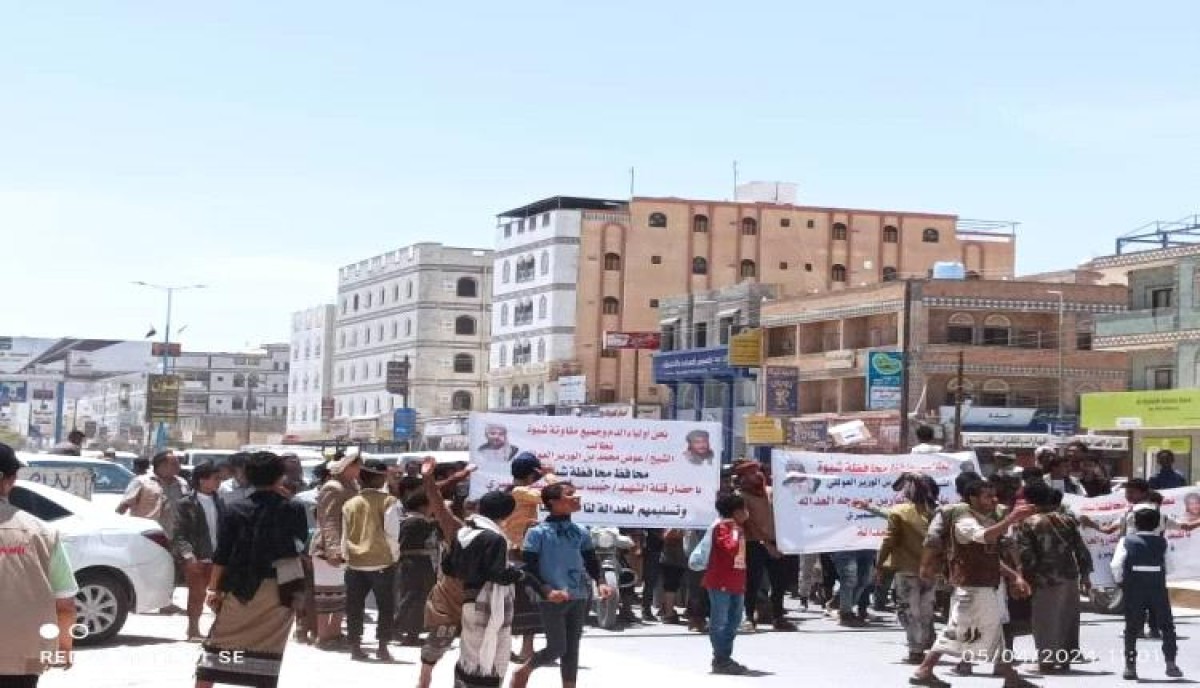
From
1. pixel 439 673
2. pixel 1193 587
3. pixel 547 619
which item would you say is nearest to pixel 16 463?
pixel 547 619

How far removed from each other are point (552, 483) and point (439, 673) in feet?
10.5

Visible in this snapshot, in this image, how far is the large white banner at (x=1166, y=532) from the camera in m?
19.8

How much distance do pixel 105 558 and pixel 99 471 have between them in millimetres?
13622

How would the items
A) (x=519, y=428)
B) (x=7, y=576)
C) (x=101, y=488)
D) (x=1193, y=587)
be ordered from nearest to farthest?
1. (x=7, y=576)
2. (x=519, y=428)
3. (x=1193, y=587)
4. (x=101, y=488)

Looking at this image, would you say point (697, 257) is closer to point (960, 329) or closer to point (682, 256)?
point (682, 256)

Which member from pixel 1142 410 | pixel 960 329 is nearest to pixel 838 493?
pixel 1142 410

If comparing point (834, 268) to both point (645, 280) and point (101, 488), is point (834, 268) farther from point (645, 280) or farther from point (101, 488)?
point (101, 488)

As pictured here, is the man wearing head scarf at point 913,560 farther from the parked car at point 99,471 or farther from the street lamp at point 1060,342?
the street lamp at point 1060,342

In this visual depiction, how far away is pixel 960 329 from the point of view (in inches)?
2719

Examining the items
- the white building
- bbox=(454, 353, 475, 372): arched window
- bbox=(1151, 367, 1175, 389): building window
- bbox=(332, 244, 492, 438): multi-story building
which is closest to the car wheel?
bbox=(1151, 367, 1175, 389): building window

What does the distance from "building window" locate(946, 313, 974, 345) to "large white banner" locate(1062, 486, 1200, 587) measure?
49.2m

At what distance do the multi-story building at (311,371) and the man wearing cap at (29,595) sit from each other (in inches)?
4595

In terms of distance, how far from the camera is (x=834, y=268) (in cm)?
9538

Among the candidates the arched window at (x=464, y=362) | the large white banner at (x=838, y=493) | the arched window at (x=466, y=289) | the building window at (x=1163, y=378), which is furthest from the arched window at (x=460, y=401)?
the large white banner at (x=838, y=493)
